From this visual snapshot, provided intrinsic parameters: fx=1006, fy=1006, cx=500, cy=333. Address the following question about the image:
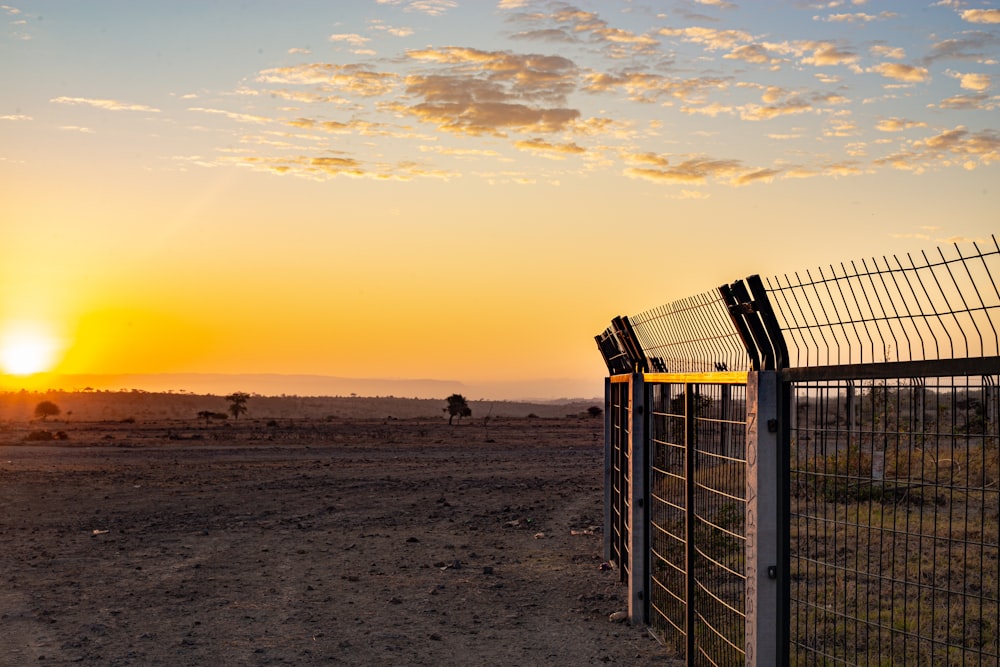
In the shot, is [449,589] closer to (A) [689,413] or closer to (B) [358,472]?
(A) [689,413]

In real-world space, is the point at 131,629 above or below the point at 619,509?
below

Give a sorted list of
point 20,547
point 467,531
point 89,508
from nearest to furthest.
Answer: point 20,547 → point 467,531 → point 89,508

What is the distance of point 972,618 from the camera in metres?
10.2

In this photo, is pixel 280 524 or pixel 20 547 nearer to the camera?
pixel 20 547

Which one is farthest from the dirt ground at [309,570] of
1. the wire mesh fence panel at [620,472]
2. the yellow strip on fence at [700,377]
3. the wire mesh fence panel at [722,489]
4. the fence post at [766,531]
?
the fence post at [766,531]

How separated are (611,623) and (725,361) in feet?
13.8

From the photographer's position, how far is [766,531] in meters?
6.11

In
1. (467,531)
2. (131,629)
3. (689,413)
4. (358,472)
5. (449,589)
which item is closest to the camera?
(689,413)

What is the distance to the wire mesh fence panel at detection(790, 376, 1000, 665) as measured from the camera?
4203 millimetres

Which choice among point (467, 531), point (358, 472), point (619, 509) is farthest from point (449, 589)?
point (358, 472)

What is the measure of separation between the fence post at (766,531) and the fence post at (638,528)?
384 cm

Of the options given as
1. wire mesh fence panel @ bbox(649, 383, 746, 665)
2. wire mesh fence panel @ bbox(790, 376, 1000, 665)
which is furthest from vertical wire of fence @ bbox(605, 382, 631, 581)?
wire mesh fence panel @ bbox(790, 376, 1000, 665)

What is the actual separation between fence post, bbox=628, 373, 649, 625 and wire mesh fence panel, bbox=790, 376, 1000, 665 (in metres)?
1.52

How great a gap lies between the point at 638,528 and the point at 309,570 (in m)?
5.20
